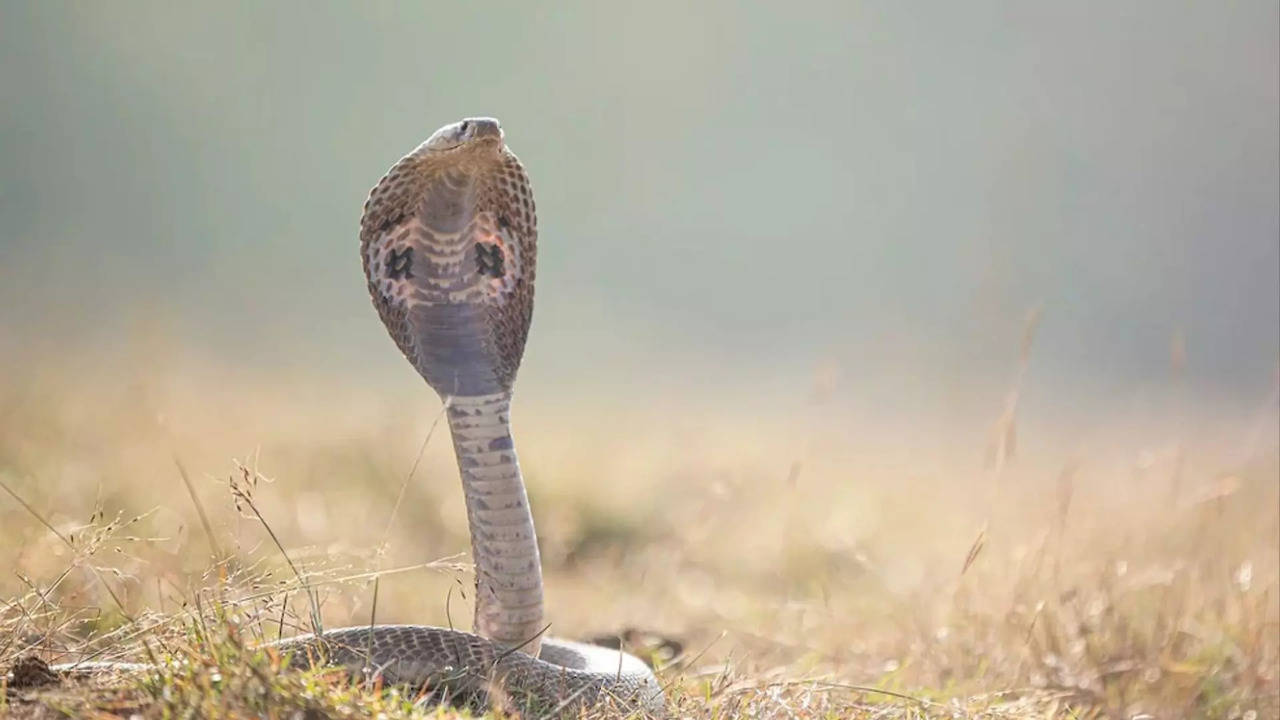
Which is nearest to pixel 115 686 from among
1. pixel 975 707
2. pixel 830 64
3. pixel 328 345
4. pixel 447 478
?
pixel 975 707

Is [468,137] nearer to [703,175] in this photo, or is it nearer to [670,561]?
[670,561]

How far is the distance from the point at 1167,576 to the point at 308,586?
10.2 feet

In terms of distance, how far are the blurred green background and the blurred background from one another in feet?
0.70

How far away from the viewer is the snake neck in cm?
405

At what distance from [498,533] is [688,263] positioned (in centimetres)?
4975

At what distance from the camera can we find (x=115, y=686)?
2990mm

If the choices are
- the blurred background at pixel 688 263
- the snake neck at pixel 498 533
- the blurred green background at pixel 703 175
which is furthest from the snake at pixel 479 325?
the blurred green background at pixel 703 175

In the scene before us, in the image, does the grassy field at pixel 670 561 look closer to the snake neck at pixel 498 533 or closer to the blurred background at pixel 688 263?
the blurred background at pixel 688 263

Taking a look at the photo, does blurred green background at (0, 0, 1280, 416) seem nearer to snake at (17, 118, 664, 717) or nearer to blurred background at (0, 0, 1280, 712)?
blurred background at (0, 0, 1280, 712)

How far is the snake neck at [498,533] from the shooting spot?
4.05 metres

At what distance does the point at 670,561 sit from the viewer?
24.7 feet

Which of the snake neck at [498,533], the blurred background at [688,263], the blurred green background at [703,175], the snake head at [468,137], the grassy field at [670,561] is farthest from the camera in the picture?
the blurred green background at [703,175]

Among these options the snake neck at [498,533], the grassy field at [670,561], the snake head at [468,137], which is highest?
the snake head at [468,137]

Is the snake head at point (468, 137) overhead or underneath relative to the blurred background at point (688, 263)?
overhead
